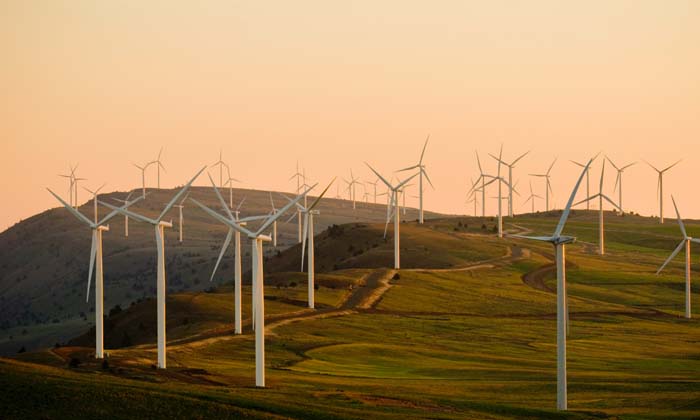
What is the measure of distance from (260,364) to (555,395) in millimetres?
22919

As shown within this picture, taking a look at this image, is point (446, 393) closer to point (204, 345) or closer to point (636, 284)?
point (204, 345)

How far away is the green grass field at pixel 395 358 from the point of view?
70.0 metres

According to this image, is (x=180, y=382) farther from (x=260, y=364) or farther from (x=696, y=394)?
(x=696, y=394)

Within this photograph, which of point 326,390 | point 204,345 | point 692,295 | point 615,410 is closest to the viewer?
point 615,410

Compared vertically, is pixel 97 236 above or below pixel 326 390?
above

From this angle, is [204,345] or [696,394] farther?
[204,345]

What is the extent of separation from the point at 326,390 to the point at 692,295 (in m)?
120

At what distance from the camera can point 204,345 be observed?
396ft

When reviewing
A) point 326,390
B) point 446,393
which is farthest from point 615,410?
point 326,390

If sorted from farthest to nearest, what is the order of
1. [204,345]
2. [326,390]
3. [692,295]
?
1. [692,295]
2. [204,345]
3. [326,390]

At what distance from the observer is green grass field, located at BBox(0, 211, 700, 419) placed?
230 ft

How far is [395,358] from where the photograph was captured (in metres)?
118

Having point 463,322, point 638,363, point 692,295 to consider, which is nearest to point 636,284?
point 692,295

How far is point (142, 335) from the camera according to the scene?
145000 mm
